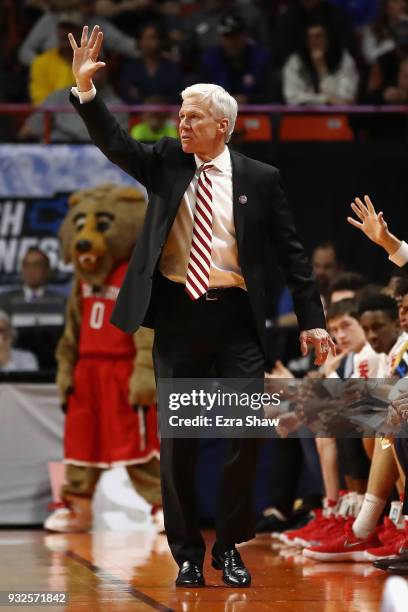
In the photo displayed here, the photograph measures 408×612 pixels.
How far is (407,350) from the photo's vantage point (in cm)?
585

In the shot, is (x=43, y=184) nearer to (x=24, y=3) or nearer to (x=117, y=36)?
(x=117, y=36)

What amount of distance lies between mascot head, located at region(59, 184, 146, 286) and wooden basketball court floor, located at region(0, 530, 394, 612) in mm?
1723

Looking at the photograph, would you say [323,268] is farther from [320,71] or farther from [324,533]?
[324,533]

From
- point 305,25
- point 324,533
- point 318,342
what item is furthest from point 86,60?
point 305,25

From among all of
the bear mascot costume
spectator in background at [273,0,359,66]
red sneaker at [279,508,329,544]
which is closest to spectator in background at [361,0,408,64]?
spectator in background at [273,0,359,66]

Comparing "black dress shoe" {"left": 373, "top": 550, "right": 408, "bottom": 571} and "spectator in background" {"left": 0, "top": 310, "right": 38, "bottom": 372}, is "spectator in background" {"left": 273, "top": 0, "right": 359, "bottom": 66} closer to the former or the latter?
"spectator in background" {"left": 0, "top": 310, "right": 38, "bottom": 372}

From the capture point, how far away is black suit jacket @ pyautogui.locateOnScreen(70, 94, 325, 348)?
5074 mm

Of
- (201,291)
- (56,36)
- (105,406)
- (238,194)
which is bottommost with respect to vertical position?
(105,406)

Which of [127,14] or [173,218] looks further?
[127,14]

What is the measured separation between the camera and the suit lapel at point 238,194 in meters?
5.14

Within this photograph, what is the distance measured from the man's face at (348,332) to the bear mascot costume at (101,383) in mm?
1213

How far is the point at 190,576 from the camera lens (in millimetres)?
5062

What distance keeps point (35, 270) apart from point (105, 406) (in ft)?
8.08

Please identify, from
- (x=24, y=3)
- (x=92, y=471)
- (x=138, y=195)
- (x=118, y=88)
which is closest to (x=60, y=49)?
(x=118, y=88)
